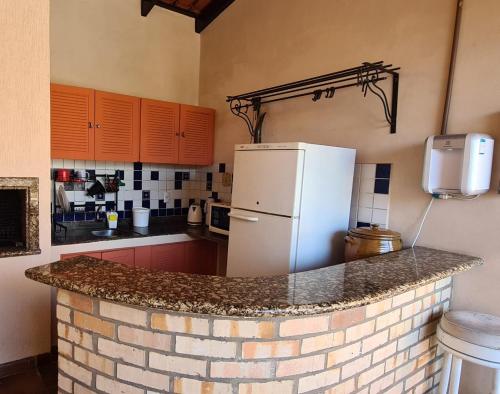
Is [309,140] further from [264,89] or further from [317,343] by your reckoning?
[317,343]

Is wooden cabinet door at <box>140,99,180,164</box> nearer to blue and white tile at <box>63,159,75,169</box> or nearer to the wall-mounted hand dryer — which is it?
blue and white tile at <box>63,159,75,169</box>

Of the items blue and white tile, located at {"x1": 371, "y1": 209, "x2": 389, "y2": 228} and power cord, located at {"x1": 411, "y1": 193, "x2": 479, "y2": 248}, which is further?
blue and white tile, located at {"x1": 371, "y1": 209, "x2": 389, "y2": 228}

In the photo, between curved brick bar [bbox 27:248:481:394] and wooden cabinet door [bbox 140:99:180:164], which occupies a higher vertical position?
wooden cabinet door [bbox 140:99:180:164]

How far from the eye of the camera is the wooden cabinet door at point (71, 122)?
9.15 ft

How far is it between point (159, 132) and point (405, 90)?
84.4 inches

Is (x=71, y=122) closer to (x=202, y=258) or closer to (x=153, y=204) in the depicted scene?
(x=153, y=204)

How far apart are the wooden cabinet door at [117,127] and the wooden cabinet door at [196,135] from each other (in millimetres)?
458

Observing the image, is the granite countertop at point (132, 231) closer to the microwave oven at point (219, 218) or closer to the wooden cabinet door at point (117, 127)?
the microwave oven at point (219, 218)

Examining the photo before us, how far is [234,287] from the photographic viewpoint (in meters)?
1.23

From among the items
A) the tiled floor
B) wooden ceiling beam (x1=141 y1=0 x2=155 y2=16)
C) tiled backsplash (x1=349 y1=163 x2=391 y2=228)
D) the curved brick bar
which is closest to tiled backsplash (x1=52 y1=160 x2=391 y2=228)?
tiled backsplash (x1=349 y1=163 x2=391 y2=228)

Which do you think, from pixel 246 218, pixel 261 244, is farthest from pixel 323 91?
pixel 261 244

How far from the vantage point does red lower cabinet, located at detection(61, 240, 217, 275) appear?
295 centimetres

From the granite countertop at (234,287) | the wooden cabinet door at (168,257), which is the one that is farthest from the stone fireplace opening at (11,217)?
the granite countertop at (234,287)

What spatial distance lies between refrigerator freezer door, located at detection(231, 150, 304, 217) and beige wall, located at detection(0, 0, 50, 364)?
4.12 feet
